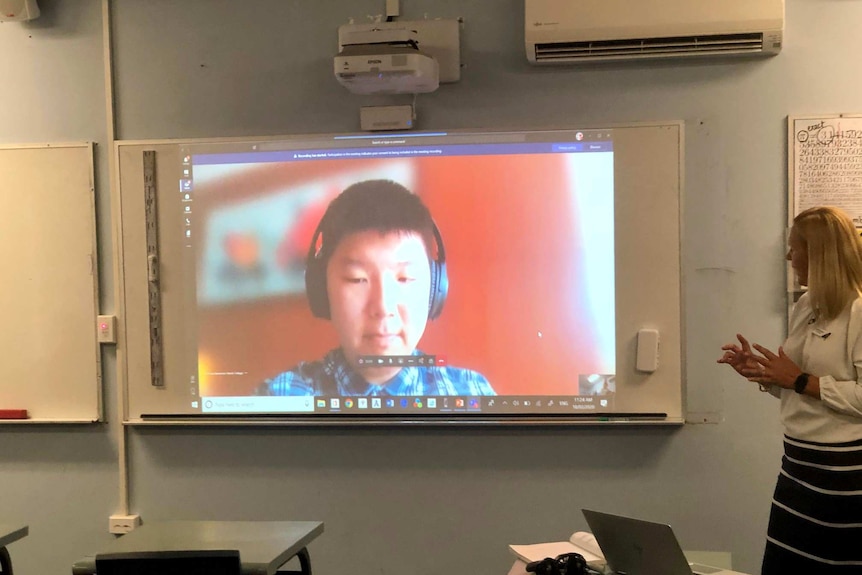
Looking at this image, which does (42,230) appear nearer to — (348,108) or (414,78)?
(348,108)

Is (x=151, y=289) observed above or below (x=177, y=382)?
above

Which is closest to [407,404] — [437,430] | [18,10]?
[437,430]

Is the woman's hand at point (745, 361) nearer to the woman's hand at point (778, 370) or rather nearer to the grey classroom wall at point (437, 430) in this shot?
the woman's hand at point (778, 370)

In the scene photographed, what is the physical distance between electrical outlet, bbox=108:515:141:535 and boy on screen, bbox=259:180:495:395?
0.86m

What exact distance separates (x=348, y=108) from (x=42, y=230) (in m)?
1.42

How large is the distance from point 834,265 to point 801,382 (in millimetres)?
353

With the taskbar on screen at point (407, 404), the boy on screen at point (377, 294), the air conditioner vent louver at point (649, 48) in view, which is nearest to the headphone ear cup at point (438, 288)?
Result: the boy on screen at point (377, 294)

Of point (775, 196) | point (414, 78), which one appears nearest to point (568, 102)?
point (414, 78)

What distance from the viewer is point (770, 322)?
9.18 ft

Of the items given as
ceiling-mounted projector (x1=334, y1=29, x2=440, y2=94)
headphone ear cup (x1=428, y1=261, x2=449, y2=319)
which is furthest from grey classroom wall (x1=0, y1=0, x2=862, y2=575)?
headphone ear cup (x1=428, y1=261, x2=449, y2=319)

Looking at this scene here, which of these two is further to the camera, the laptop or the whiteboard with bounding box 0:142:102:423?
the whiteboard with bounding box 0:142:102:423

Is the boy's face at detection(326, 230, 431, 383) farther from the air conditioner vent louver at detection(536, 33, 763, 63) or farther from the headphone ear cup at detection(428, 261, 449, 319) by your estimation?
the air conditioner vent louver at detection(536, 33, 763, 63)

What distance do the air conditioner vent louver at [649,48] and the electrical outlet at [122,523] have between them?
2556 mm

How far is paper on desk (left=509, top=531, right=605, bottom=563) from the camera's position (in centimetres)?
188
